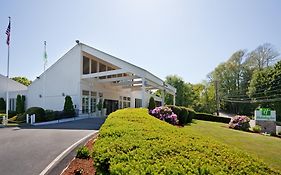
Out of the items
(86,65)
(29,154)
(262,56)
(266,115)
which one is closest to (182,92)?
(262,56)

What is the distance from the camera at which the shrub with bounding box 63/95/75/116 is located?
78.7ft

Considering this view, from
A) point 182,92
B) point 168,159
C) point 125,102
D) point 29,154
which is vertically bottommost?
point 29,154

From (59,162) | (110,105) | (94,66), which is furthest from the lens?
(110,105)

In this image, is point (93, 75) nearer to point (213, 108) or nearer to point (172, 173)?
point (172, 173)

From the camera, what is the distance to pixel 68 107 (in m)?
24.0

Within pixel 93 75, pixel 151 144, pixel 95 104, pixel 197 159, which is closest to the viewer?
pixel 197 159

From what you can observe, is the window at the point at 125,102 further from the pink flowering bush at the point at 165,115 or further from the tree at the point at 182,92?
the pink flowering bush at the point at 165,115

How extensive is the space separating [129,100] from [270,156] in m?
30.1

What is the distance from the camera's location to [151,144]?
395cm

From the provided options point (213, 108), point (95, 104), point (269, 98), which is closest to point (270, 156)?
point (95, 104)

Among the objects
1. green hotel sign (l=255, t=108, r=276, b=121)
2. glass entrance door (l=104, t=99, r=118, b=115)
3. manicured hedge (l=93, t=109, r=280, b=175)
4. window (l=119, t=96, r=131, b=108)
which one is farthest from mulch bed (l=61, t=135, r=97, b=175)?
window (l=119, t=96, r=131, b=108)

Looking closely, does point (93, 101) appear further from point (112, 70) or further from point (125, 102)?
point (125, 102)

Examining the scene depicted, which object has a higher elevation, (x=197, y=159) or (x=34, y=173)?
(x=197, y=159)

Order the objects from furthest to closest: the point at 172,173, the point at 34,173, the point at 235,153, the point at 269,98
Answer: the point at 269,98
the point at 34,173
the point at 235,153
the point at 172,173
